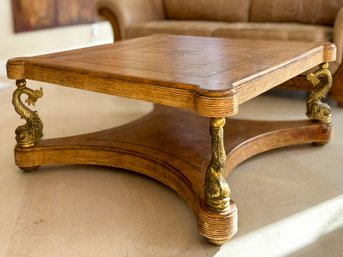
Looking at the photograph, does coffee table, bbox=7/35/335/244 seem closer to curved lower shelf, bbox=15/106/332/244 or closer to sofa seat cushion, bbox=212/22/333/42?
curved lower shelf, bbox=15/106/332/244

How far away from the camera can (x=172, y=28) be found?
2.80 metres

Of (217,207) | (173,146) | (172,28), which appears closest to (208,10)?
(172,28)

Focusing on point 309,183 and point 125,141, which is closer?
point 309,183

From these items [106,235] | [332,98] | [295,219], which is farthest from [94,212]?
[332,98]

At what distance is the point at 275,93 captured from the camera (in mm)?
2779

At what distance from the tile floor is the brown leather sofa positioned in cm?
67

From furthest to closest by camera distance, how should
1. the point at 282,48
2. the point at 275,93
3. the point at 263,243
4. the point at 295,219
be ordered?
the point at 275,93
the point at 282,48
the point at 295,219
the point at 263,243

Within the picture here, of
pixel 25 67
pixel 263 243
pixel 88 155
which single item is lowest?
pixel 263 243

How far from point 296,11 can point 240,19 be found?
0.42 metres

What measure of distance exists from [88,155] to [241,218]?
0.64m

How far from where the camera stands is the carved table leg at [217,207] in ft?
3.80

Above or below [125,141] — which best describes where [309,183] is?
below

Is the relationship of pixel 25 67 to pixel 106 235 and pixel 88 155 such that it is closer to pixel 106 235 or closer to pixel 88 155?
pixel 88 155

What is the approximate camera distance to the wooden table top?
112 centimetres
